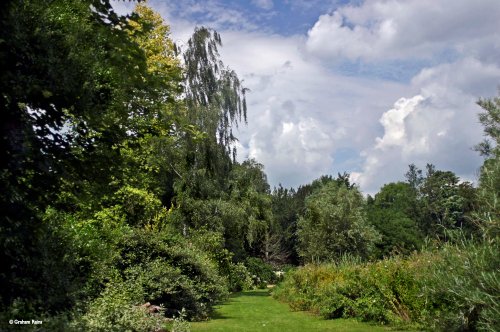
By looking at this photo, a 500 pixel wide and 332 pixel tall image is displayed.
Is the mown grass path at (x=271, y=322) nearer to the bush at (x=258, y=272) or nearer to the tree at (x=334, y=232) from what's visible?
the tree at (x=334, y=232)

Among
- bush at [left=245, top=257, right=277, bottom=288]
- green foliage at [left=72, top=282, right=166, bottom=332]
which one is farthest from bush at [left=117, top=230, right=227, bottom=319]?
bush at [left=245, top=257, right=277, bottom=288]

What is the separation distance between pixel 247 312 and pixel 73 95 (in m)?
16.4

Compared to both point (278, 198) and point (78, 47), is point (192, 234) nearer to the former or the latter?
point (78, 47)

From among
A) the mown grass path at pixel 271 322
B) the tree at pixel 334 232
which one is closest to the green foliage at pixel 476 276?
the mown grass path at pixel 271 322

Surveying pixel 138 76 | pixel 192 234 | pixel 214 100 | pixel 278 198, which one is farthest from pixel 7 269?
pixel 278 198

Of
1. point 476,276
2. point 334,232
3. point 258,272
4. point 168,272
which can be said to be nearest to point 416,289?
point 168,272

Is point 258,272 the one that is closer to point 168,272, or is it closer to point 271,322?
point 271,322

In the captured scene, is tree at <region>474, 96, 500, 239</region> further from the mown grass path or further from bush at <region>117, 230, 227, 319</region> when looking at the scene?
bush at <region>117, 230, 227, 319</region>

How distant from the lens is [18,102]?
5.09m

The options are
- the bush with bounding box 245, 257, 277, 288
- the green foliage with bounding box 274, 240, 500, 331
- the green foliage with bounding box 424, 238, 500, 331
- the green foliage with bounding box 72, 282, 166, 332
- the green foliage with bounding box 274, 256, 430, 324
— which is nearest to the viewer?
the green foliage with bounding box 424, 238, 500, 331

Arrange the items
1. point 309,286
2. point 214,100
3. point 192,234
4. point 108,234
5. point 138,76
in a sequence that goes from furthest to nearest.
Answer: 1. point 214,100
2. point 192,234
3. point 309,286
4. point 108,234
5. point 138,76

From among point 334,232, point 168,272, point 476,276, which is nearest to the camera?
point 476,276

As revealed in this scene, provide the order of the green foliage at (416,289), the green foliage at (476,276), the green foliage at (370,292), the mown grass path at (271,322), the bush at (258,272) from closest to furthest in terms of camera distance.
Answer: the green foliage at (476,276), the green foliage at (416,289), the green foliage at (370,292), the mown grass path at (271,322), the bush at (258,272)

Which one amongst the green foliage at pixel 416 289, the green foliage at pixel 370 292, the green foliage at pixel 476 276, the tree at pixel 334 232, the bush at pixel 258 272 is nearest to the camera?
the green foliage at pixel 476 276
